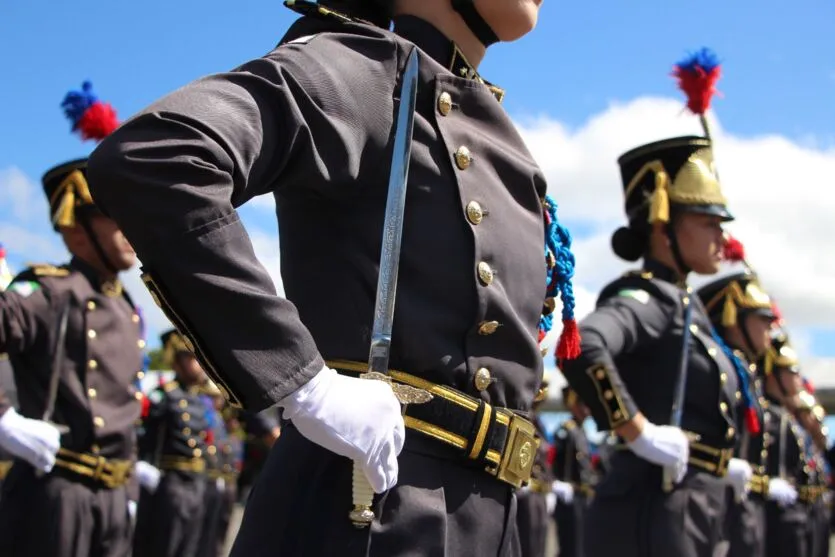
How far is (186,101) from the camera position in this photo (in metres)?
1.87

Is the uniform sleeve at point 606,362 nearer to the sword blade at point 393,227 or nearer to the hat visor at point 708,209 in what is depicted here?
the hat visor at point 708,209

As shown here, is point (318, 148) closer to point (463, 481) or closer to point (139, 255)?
point (139, 255)

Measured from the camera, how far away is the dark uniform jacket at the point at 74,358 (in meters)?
5.18

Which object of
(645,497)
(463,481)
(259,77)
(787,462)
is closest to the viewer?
(259,77)

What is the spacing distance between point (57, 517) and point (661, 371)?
2878mm

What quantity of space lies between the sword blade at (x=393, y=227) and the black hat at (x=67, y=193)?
382cm

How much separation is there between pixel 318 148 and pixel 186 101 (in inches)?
12.1

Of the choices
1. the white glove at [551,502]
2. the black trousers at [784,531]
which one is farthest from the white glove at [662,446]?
the white glove at [551,502]

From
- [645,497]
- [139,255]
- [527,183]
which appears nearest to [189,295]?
[139,255]

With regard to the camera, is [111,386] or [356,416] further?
[111,386]

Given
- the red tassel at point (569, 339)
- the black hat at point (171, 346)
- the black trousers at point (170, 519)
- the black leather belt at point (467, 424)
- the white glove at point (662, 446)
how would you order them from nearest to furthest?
the black leather belt at point (467, 424) → the red tassel at point (569, 339) → the white glove at point (662, 446) → the black trousers at point (170, 519) → the black hat at point (171, 346)

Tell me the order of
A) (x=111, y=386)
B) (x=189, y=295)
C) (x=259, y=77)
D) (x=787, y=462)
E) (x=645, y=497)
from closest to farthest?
(x=189, y=295) < (x=259, y=77) < (x=645, y=497) < (x=111, y=386) < (x=787, y=462)

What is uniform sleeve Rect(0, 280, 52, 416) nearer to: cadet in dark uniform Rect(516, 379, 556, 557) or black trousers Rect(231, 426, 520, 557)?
black trousers Rect(231, 426, 520, 557)

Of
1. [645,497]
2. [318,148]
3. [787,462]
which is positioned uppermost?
[318,148]
